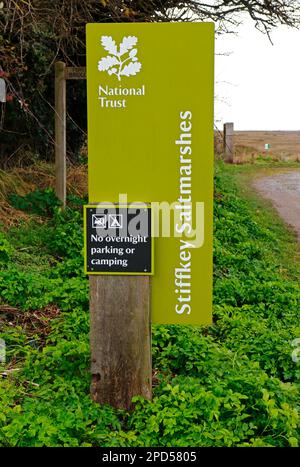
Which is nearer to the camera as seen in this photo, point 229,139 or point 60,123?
point 60,123

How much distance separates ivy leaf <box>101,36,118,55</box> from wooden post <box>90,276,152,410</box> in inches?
59.9

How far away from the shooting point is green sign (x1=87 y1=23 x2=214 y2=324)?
453 centimetres

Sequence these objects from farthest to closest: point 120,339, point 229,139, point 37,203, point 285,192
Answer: point 229,139
point 285,192
point 37,203
point 120,339

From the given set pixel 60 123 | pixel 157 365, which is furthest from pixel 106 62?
pixel 60 123

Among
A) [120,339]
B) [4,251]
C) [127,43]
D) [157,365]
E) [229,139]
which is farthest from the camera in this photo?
[229,139]

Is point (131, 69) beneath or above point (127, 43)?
beneath

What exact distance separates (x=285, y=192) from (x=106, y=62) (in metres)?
16.3

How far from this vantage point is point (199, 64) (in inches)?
179

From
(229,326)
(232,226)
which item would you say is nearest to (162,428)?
(229,326)

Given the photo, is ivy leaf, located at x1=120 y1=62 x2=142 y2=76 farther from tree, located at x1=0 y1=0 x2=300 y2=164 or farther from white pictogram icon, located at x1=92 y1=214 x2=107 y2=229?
tree, located at x1=0 y1=0 x2=300 y2=164

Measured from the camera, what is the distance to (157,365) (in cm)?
544

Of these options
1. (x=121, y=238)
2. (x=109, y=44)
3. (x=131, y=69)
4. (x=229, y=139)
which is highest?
(x=229, y=139)

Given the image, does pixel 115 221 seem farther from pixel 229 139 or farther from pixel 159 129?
pixel 229 139

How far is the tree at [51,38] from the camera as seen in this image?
9.64 metres
